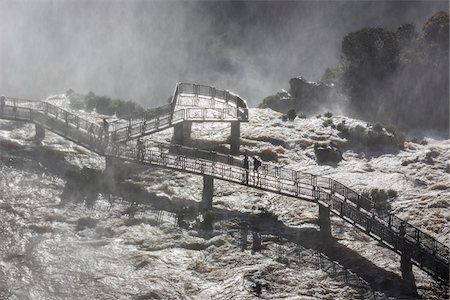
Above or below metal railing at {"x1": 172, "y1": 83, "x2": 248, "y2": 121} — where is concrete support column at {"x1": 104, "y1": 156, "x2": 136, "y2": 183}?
below

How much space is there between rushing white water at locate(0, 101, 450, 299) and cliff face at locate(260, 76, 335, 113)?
14189 mm

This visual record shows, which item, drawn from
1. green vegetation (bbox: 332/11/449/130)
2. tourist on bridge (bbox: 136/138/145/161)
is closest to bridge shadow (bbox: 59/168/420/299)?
tourist on bridge (bbox: 136/138/145/161)

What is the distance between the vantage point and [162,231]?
32094mm

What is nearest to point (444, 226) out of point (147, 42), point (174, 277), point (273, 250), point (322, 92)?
point (273, 250)

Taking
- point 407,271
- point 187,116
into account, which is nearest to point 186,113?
point 187,116

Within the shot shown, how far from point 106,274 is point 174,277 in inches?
125

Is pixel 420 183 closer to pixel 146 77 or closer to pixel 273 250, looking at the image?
pixel 273 250

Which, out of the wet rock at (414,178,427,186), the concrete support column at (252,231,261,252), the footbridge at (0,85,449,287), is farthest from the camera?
the wet rock at (414,178,427,186)

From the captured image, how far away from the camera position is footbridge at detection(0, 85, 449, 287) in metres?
28.3

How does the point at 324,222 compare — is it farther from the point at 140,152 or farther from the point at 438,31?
the point at 438,31

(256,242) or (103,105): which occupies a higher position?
(103,105)

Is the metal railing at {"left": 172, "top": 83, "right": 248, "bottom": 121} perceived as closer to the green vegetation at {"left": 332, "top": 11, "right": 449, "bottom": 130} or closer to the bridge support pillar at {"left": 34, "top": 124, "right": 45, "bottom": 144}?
the bridge support pillar at {"left": 34, "top": 124, "right": 45, "bottom": 144}

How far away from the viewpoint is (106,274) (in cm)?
2788

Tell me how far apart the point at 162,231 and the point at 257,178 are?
20.4 feet
